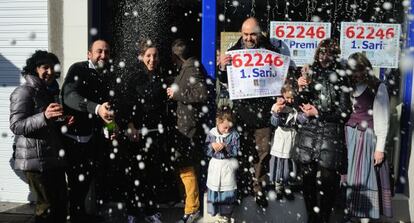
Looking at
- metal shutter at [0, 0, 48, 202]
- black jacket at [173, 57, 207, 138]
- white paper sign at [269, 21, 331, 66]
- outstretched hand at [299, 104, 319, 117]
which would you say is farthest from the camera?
metal shutter at [0, 0, 48, 202]

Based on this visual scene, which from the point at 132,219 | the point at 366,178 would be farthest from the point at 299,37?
the point at 132,219

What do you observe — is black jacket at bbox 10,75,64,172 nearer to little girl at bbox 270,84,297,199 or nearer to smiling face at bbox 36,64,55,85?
smiling face at bbox 36,64,55,85

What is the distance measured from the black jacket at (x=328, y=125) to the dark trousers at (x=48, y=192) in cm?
214

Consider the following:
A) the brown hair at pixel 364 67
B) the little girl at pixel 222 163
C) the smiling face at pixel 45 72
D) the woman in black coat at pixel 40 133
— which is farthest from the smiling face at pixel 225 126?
the smiling face at pixel 45 72

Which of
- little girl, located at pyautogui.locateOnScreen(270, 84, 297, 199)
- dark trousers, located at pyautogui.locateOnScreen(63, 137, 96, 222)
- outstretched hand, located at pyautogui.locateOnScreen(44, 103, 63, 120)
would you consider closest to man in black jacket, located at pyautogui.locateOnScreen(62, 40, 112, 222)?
dark trousers, located at pyautogui.locateOnScreen(63, 137, 96, 222)

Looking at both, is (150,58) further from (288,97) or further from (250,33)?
(288,97)

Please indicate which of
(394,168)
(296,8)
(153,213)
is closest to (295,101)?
(296,8)

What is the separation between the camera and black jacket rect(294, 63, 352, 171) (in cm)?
431

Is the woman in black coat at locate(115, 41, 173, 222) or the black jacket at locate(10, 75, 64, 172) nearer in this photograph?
the black jacket at locate(10, 75, 64, 172)

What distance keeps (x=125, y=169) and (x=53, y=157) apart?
86cm

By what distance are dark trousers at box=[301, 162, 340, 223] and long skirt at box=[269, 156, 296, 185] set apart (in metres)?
0.10

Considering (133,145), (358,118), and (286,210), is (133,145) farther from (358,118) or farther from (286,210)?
(358,118)

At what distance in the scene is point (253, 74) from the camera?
186 inches

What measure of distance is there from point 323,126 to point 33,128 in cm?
247
